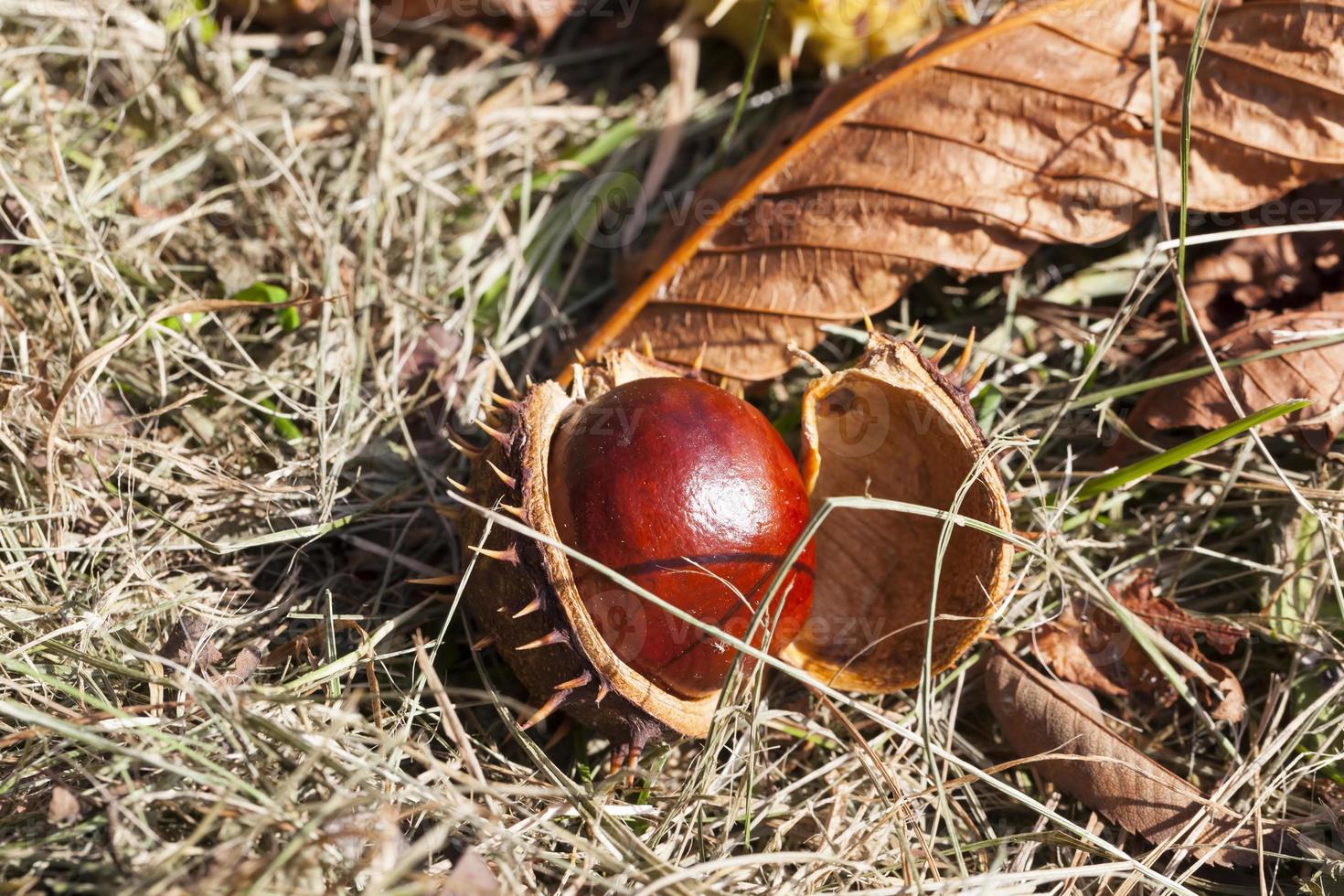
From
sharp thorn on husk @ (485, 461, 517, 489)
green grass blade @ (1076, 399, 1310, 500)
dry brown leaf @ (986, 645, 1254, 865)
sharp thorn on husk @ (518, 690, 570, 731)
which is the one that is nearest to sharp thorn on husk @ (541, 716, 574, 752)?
A: sharp thorn on husk @ (518, 690, 570, 731)

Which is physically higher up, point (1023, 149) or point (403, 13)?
point (403, 13)

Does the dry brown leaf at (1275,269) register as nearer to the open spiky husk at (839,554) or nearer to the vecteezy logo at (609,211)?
the open spiky husk at (839,554)

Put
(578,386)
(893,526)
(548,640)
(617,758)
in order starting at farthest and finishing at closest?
1. (893,526)
2. (578,386)
3. (617,758)
4. (548,640)

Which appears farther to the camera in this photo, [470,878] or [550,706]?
[550,706]

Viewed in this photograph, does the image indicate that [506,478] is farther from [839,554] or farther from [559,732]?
[839,554]

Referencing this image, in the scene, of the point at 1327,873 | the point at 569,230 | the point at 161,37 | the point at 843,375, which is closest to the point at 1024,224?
the point at 843,375

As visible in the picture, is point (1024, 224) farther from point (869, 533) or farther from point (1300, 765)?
point (1300, 765)

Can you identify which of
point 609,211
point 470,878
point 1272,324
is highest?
point 609,211

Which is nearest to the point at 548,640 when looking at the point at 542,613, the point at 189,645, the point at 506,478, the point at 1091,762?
the point at 542,613
